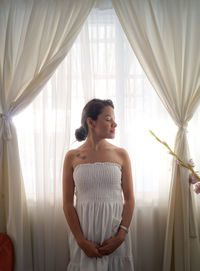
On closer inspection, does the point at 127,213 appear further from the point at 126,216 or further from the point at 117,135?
the point at 117,135

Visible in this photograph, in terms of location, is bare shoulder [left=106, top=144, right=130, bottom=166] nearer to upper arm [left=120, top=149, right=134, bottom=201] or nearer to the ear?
upper arm [left=120, top=149, right=134, bottom=201]

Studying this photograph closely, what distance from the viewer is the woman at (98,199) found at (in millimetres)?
1501

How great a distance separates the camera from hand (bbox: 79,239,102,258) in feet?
4.79

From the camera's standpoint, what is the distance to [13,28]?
6.25ft

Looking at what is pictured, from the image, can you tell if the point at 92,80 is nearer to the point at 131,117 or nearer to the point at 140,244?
the point at 131,117

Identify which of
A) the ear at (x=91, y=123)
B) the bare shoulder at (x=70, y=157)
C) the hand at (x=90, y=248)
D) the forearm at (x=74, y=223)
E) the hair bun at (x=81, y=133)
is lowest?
the hand at (x=90, y=248)

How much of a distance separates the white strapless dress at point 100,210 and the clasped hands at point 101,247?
1.3 inches

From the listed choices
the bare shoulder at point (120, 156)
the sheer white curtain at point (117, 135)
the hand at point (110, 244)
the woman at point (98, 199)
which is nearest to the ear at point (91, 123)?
the woman at point (98, 199)

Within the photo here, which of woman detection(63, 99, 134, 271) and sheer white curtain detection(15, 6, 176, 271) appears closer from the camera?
woman detection(63, 99, 134, 271)

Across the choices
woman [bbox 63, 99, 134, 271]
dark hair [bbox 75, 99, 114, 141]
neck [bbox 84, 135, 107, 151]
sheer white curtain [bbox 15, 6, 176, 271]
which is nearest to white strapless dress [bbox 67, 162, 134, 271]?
woman [bbox 63, 99, 134, 271]

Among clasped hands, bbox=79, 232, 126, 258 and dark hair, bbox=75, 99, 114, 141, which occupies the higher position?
dark hair, bbox=75, 99, 114, 141

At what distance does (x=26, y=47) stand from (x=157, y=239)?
1800 millimetres

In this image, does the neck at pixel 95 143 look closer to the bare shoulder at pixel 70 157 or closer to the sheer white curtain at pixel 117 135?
the bare shoulder at pixel 70 157

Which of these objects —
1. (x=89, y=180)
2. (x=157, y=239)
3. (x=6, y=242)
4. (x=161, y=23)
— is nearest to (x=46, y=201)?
(x=6, y=242)
